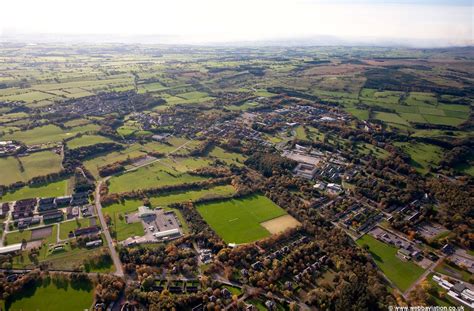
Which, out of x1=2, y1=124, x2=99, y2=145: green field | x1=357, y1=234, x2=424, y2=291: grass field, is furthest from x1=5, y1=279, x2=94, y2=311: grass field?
x1=2, y1=124, x2=99, y2=145: green field

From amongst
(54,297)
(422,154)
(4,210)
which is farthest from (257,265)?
(422,154)

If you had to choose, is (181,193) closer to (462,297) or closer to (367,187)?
(367,187)

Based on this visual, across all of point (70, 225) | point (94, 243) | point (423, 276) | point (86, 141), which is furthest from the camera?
point (86, 141)

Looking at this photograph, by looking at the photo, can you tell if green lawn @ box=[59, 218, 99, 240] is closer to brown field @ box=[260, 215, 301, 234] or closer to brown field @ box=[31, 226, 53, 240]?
brown field @ box=[31, 226, 53, 240]

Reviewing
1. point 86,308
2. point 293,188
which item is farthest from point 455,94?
point 86,308

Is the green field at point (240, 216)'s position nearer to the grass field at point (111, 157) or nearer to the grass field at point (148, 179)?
the grass field at point (148, 179)

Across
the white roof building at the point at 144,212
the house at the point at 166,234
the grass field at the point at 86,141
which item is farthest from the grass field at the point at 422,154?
the grass field at the point at 86,141

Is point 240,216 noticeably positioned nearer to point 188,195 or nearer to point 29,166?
point 188,195
